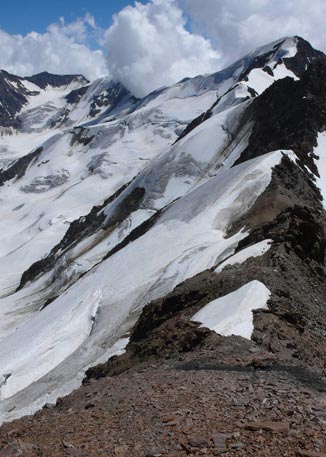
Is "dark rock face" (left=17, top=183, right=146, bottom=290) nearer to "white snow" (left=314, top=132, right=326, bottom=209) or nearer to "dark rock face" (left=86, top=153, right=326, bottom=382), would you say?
"white snow" (left=314, top=132, right=326, bottom=209)

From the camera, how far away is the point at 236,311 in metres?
21.9

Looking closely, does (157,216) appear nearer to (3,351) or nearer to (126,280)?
(126,280)

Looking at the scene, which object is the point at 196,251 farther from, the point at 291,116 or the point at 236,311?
the point at 291,116

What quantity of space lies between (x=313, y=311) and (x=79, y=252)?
61.2m

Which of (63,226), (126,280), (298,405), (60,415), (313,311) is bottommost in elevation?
(313,311)

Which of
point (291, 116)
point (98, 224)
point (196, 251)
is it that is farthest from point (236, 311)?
point (98, 224)

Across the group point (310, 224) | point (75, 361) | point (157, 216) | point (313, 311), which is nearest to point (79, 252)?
point (157, 216)

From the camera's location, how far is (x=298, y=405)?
1116cm

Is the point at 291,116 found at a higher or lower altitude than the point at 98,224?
lower

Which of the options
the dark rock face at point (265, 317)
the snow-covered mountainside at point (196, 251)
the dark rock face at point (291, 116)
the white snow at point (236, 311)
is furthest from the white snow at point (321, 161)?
the white snow at point (236, 311)

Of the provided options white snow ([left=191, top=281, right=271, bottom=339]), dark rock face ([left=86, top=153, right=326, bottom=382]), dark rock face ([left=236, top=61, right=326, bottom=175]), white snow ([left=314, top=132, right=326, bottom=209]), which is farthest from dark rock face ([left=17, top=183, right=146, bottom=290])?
white snow ([left=191, top=281, right=271, bottom=339])

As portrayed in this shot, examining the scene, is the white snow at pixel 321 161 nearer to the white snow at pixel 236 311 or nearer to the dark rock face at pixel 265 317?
the dark rock face at pixel 265 317

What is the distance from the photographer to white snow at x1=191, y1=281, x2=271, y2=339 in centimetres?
2033

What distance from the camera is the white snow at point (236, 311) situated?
20.3 meters
